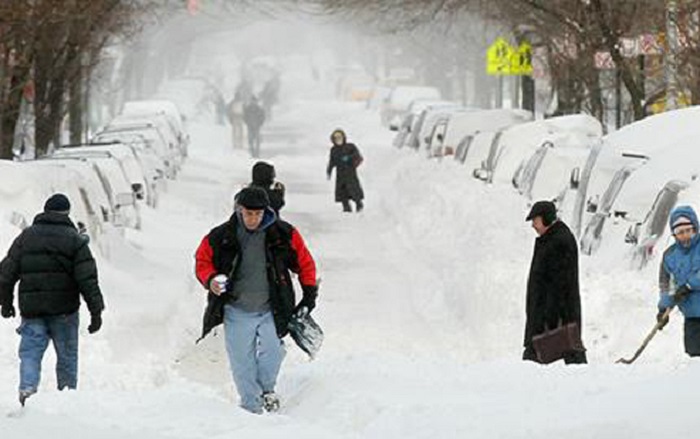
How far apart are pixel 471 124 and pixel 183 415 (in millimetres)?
27959

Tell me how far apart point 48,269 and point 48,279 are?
60mm

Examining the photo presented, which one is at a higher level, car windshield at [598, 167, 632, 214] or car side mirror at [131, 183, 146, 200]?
car windshield at [598, 167, 632, 214]

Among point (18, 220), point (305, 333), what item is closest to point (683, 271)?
point (305, 333)

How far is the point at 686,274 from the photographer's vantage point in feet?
39.5

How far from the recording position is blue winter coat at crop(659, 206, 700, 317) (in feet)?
39.3

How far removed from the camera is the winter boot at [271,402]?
10766 mm

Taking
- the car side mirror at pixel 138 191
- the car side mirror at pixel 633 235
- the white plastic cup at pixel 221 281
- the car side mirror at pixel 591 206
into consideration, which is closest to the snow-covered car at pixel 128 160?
the car side mirror at pixel 138 191

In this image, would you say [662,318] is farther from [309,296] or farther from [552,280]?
[309,296]

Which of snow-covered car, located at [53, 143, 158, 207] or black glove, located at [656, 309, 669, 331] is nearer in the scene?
black glove, located at [656, 309, 669, 331]

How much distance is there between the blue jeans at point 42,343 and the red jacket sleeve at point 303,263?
1.69m

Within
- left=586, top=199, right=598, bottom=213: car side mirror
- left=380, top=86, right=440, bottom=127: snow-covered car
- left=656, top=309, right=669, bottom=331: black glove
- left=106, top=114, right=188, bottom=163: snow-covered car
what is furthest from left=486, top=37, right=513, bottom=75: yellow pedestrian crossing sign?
left=656, top=309, right=669, bottom=331: black glove

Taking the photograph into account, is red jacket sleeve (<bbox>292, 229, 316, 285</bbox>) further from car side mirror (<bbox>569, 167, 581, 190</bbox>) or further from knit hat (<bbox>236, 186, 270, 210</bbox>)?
car side mirror (<bbox>569, 167, 581, 190</bbox>)

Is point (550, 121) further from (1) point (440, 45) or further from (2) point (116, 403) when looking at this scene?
(1) point (440, 45)

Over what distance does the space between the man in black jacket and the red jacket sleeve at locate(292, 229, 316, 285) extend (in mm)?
1436
